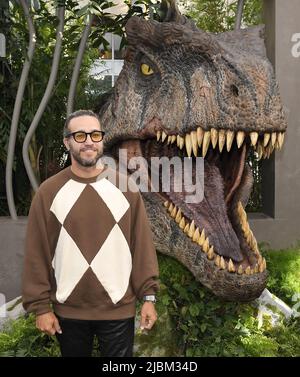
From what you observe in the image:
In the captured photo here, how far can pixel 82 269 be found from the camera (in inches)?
91.0

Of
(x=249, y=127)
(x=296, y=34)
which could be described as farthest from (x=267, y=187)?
(x=249, y=127)

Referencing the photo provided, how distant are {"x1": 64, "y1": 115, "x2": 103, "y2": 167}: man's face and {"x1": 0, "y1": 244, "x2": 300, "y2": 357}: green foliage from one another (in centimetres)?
160

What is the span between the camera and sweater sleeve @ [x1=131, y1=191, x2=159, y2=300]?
7.98 ft

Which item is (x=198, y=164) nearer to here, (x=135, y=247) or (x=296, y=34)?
(x=135, y=247)

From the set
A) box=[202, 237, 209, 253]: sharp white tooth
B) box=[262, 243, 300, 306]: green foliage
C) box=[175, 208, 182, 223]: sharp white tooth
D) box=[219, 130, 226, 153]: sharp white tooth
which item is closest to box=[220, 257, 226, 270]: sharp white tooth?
box=[202, 237, 209, 253]: sharp white tooth

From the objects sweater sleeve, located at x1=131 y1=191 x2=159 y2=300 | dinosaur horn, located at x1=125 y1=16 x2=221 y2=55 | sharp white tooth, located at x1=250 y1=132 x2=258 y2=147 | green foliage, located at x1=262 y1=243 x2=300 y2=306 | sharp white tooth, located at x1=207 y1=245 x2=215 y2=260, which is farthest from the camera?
green foliage, located at x1=262 y1=243 x2=300 y2=306

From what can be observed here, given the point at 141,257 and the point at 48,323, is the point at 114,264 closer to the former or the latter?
the point at 141,257

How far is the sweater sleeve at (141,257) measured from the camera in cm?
243

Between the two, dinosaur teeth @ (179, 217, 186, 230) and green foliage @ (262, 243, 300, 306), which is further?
green foliage @ (262, 243, 300, 306)

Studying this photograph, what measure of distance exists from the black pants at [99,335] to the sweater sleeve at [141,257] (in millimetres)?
154

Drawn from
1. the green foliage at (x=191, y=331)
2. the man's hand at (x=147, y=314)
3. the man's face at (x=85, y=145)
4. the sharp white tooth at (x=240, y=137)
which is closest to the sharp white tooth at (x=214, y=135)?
the sharp white tooth at (x=240, y=137)

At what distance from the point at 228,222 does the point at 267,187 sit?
7.88ft

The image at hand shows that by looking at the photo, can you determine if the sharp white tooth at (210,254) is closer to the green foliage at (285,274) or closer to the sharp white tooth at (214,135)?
the sharp white tooth at (214,135)

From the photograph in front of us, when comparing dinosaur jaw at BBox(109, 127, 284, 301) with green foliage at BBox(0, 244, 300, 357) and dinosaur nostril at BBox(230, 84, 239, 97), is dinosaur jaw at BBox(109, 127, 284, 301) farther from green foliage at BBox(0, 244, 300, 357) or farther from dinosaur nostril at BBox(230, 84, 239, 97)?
green foliage at BBox(0, 244, 300, 357)
